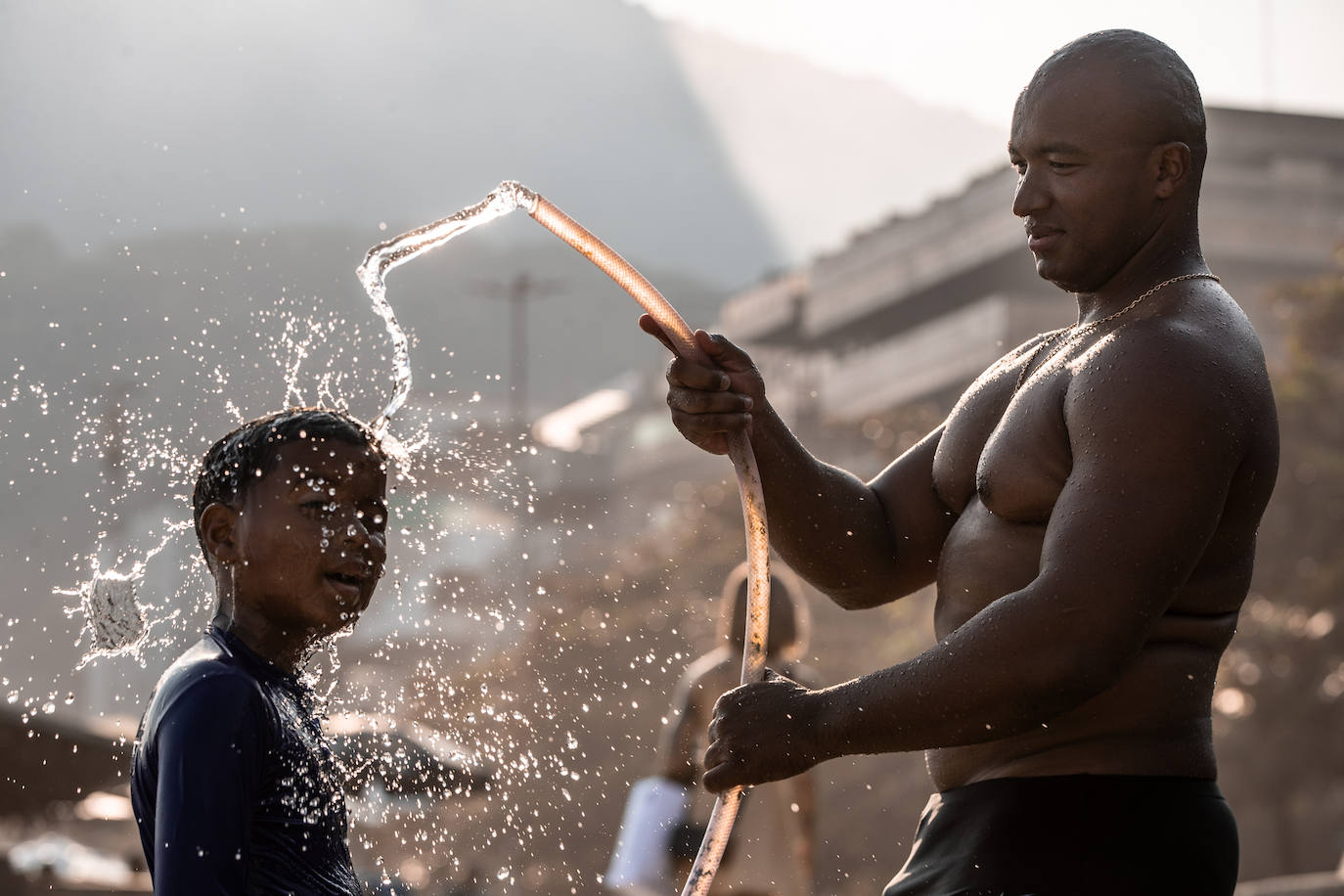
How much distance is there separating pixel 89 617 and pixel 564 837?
2039cm

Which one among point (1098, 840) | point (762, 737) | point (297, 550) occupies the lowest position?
point (1098, 840)

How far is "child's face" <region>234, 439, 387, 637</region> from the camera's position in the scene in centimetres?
289

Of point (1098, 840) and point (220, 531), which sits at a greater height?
point (220, 531)

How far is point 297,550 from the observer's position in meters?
2.89

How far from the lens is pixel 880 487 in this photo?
11.6 feet

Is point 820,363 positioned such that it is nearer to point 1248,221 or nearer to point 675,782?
point 1248,221

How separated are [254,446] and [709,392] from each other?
875 mm

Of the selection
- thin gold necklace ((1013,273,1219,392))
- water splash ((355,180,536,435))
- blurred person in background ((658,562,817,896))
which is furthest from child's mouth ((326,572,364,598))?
blurred person in background ((658,562,817,896))

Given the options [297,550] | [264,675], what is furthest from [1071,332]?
[264,675]

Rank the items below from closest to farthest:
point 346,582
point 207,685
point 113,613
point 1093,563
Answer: point 1093,563
point 207,685
point 346,582
point 113,613

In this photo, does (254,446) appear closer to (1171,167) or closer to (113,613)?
(113,613)

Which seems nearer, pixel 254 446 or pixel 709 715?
pixel 254 446

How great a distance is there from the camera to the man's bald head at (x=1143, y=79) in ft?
9.41

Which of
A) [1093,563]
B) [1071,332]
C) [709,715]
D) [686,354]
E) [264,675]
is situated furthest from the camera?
[709,715]
